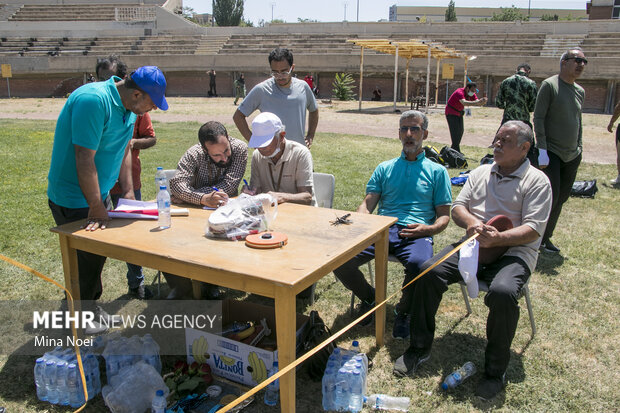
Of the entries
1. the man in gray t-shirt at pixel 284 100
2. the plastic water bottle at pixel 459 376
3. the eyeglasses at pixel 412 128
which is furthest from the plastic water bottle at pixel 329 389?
the man in gray t-shirt at pixel 284 100

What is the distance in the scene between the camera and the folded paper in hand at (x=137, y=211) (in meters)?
3.20

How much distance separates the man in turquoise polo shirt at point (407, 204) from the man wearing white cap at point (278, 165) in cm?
51

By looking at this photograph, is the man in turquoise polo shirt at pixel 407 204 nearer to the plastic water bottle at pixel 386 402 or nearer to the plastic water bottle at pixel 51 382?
the plastic water bottle at pixel 386 402

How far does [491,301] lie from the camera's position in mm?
2994

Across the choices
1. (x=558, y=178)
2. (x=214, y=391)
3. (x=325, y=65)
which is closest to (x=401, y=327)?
(x=214, y=391)

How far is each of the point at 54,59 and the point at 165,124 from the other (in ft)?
62.1

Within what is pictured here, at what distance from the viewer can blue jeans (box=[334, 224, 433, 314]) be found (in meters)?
3.49

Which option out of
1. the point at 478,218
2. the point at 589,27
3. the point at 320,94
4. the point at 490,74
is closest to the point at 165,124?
the point at 478,218

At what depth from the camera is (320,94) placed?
29547 mm

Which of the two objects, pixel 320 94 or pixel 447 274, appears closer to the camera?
pixel 447 274

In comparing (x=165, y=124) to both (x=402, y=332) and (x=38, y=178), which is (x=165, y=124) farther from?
(x=402, y=332)

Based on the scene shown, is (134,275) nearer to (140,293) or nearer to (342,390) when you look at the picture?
(140,293)

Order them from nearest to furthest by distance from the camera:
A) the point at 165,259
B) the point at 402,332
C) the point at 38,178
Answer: the point at 165,259 < the point at 402,332 < the point at 38,178

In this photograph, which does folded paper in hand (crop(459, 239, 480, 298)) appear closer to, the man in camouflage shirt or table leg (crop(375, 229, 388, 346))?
table leg (crop(375, 229, 388, 346))
